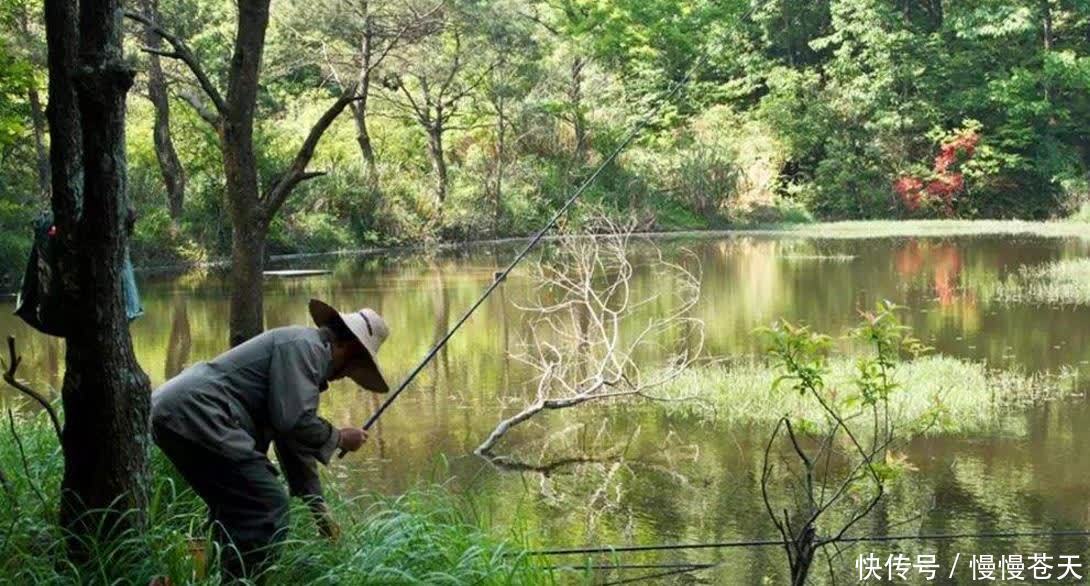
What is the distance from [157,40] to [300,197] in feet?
16.4

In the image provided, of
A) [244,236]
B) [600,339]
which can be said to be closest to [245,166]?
[244,236]

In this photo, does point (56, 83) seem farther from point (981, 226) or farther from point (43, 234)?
point (981, 226)

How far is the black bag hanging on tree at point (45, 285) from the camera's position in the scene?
3.31m

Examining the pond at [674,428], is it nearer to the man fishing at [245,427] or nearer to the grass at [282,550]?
the grass at [282,550]

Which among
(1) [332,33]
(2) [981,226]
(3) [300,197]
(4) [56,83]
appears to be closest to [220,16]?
(1) [332,33]

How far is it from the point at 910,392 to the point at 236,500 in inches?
270

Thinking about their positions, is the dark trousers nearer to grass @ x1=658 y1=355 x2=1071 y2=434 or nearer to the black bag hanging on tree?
the black bag hanging on tree

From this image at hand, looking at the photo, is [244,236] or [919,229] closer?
[244,236]

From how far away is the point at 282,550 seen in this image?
3.51 meters

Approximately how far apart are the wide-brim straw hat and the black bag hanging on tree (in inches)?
22.9

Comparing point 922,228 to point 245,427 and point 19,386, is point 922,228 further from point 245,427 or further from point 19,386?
point 19,386

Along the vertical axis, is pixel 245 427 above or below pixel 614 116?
below

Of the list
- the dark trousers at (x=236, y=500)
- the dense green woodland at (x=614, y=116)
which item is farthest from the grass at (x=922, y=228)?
the dark trousers at (x=236, y=500)

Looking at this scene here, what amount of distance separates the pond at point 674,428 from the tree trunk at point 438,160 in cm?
808
